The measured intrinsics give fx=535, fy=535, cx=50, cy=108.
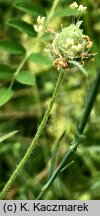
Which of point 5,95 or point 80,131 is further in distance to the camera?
point 5,95

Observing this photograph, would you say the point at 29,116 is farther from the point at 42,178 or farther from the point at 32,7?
the point at 32,7

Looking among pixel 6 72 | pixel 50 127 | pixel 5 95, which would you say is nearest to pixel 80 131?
pixel 5 95

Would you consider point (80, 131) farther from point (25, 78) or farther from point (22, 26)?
point (22, 26)

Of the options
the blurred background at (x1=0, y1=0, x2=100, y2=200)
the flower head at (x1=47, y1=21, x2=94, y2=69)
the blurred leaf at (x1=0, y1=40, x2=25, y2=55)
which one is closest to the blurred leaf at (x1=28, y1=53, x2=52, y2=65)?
the blurred leaf at (x1=0, y1=40, x2=25, y2=55)

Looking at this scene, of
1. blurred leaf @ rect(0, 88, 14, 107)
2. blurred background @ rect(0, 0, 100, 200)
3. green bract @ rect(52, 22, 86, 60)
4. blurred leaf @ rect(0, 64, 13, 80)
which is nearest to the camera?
green bract @ rect(52, 22, 86, 60)

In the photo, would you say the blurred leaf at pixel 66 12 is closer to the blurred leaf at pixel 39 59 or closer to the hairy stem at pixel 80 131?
the blurred leaf at pixel 39 59

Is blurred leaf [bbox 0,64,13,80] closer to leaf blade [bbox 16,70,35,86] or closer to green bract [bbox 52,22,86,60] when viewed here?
leaf blade [bbox 16,70,35,86]

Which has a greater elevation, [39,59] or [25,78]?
[39,59]
